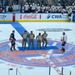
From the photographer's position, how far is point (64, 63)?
50.3 ft

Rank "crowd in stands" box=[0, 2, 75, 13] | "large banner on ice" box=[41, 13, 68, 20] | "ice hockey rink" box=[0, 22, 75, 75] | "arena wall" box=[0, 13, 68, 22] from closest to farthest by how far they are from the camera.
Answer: "ice hockey rink" box=[0, 22, 75, 75] → "arena wall" box=[0, 13, 68, 22] → "large banner on ice" box=[41, 13, 68, 20] → "crowd in stands" box=[0, 2, 75, 13]

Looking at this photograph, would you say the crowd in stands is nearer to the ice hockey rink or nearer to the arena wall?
the arena wall

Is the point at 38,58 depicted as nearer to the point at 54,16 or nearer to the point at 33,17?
the point at 33,17

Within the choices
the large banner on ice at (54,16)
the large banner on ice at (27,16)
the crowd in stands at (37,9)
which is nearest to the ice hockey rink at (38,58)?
the large banner on ice at (27,16)

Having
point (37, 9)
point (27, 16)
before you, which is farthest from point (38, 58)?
point (37, 9)

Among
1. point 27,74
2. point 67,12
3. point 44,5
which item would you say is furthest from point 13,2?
point 27,74

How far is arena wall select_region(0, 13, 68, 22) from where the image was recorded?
87.4ft

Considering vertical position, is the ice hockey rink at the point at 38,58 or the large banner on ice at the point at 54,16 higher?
the large banner on ice at the point at 54,16

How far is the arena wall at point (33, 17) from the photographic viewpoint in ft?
87.4

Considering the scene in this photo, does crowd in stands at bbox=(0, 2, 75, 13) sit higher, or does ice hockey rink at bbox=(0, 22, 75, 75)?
crowd in stands at bbox=(0, 2, 75, 13)

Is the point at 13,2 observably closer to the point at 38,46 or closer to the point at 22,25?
the point at 22,25

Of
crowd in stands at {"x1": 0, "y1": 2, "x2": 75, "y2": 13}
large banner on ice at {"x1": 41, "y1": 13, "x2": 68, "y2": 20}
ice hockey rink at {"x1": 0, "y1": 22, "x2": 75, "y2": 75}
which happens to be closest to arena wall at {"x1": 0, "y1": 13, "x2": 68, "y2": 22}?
large banner on ice at {"x1": 41, "y1": 13, "x2": 68, "y2": 20}

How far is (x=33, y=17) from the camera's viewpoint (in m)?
27.2

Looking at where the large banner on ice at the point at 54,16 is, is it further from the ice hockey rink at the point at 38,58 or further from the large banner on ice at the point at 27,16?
the ice hockey rink at the point at 38,58
